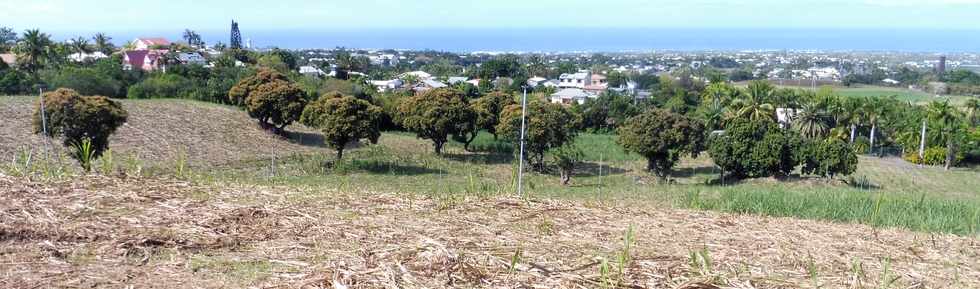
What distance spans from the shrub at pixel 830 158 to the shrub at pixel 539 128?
281 inches

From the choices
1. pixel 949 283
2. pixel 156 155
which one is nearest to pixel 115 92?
pixel 156 155

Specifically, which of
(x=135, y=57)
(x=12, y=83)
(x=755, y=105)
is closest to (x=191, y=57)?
(x=135, y=57)

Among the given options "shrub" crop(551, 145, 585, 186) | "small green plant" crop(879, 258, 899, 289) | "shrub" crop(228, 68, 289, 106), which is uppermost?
"small green plant" crop(879, 258, 899, 289)

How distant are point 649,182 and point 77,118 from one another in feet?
48.7

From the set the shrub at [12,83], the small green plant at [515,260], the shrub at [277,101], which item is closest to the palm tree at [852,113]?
the shrub at [277,101]

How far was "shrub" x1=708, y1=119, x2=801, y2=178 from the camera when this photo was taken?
21.6 meters

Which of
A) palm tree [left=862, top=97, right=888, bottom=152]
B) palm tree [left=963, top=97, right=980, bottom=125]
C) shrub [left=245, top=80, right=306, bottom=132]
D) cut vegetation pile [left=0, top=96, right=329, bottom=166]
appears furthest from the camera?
palm tree [left=963, top=97, right=980, bottom=125]

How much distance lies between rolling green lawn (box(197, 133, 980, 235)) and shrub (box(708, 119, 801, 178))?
669 mm

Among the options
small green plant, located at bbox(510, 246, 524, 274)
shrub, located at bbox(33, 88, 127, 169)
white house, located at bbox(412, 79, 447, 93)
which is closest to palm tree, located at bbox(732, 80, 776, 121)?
white house, located at bbox(412, 79, 447, 93)

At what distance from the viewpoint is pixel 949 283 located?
13.6 feet

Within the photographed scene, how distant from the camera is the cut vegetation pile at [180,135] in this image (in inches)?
802

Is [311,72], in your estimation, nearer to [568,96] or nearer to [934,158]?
[568,96]

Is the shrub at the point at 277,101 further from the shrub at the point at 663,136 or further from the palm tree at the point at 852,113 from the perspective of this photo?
the palm tree at the point at 852,113

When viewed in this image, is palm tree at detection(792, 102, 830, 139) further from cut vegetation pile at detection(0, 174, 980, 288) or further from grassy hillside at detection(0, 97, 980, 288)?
cut vegetation pile at detection(0, 174, 980, 288)
